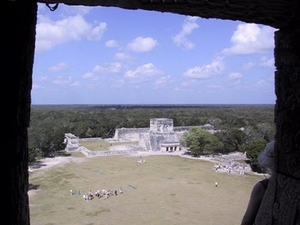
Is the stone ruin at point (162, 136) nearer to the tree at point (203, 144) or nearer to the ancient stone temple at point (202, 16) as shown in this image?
the tree at point (203, 144)

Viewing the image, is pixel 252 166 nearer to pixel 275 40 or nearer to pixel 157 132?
pixel 157 132

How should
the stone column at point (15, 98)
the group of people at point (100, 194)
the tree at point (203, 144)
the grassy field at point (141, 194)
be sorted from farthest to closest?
the tree at point (203, 144)
the group of people at point (100, 194)
the grassy field at point (141, 194)
the stone column at point (15, 98)

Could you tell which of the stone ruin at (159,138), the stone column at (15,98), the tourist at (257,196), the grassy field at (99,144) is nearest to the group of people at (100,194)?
the tourist at (257,196)

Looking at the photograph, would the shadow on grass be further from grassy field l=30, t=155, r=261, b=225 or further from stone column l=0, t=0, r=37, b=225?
stone column l=0, t=0, r=37, b=225

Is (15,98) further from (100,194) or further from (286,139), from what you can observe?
(100,194)

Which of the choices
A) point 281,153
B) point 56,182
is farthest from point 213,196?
point 281,153

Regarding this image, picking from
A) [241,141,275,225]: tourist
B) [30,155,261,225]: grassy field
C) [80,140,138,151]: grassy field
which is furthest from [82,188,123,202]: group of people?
[80,140,138,151]: grassy field

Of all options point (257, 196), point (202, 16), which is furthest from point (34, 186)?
point (202, 16)
